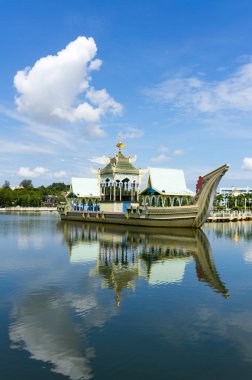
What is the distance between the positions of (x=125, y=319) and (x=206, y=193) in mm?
37406

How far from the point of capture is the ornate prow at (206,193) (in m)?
46.9

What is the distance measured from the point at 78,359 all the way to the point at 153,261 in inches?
620

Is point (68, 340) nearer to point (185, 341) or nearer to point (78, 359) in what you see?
point (78, 359)

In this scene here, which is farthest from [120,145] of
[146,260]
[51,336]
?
[51,336]

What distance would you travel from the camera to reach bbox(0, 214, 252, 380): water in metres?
9.86

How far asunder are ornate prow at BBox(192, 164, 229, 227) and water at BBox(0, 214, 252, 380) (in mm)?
21881

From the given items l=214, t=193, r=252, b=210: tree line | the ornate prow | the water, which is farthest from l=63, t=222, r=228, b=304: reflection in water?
l=214, t=193, r=252, b=210: tree line

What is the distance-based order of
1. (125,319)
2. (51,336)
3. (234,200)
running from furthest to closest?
1. (234,200)
2. (125,319)
3. (51,336)

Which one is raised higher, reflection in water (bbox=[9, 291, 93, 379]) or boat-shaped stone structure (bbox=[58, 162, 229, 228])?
boat-shaped stone structure (bbox=[58, 162, 229, 228])

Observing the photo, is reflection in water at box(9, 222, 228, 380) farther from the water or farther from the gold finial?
the gold finial

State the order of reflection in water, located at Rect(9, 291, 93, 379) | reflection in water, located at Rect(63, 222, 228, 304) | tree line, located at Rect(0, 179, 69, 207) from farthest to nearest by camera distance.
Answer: tree line, located at Rect(0, 179, 69, 207), reflection in water, located at Rect(63, 222, 228, 304), reflection in water, located at Rect(9, 291, 93, 379)

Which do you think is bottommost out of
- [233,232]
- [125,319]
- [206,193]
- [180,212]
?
[233,232]

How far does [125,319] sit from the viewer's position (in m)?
13.3

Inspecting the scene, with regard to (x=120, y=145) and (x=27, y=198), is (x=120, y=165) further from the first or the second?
(x=27, y=198)
